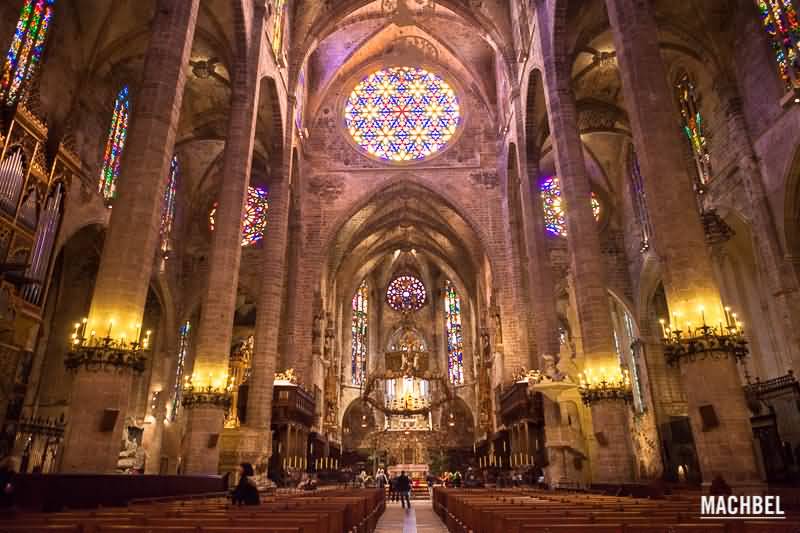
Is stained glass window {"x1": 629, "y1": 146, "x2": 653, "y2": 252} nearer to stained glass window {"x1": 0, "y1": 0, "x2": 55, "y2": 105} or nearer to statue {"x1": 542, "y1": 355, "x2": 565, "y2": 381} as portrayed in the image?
statue {"x1": 542, "y1": 355, "x2": 565, "y2": 381}

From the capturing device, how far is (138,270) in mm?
9586

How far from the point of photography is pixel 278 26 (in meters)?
20.9

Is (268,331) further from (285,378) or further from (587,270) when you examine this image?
(587,270)

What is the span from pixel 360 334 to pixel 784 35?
109 feet

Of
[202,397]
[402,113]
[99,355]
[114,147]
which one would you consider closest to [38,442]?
[202,397]

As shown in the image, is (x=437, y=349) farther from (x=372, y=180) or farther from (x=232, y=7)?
(x=232, y=7)

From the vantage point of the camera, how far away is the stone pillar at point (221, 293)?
41.3ft

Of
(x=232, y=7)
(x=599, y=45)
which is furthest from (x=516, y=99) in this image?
(x=232, y=7)

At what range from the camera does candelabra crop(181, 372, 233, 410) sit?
1265 centimetres

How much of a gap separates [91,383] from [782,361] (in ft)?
58.3

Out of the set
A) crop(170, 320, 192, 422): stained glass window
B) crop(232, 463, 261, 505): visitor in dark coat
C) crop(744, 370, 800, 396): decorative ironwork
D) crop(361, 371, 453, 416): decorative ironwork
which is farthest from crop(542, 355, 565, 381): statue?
crop(170, 320, 192, 422): stained glass window

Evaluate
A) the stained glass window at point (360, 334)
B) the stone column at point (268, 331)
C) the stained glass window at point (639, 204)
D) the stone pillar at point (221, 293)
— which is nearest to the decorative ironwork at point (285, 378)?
the stone column at point (268, 331)

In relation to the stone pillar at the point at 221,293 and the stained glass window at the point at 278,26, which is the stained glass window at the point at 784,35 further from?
the stained glass window at the point at 278,26

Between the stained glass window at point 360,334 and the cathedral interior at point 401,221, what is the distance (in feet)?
18.4
